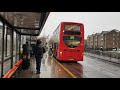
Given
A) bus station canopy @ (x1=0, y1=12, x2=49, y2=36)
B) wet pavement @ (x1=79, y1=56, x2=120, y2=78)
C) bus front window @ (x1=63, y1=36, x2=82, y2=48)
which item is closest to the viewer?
bus station canopy @ (x1=0, y1=12, x2=49, y2=36)

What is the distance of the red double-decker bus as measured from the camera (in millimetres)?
23312

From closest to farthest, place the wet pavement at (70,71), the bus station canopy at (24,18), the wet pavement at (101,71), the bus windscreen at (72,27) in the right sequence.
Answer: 1. the bus station canopy at (24,18)
2. the wet pavement at (70,71)
3. the wet pavement at (101,71)
4. the bus windscreen at (72,27)

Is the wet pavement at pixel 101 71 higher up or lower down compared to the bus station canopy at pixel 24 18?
lower down

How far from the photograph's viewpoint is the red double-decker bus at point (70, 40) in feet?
76.5

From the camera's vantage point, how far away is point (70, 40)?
77.7 feet

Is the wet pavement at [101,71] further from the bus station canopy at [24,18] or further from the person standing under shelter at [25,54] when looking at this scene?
the bus station canopy at [24,18]

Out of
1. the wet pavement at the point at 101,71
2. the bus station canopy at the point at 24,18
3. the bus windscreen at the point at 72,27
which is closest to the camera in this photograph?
the bus station canopy at the point at 24,18

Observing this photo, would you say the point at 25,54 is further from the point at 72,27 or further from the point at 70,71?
the point at 72,27

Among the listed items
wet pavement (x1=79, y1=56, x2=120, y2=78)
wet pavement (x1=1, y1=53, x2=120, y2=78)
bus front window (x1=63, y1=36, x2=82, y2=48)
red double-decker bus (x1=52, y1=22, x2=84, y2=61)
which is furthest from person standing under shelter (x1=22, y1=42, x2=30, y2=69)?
bus front window (x1=63, y1=36, x2=82, y2=48)

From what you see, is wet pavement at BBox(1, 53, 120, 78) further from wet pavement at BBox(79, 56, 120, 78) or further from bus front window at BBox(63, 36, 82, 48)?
bus front window at BBox(63, 36, 82, 48)

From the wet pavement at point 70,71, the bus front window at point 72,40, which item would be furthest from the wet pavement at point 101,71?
the bus front window at point 72,40

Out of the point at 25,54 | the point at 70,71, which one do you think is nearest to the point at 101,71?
the point at 70,71
